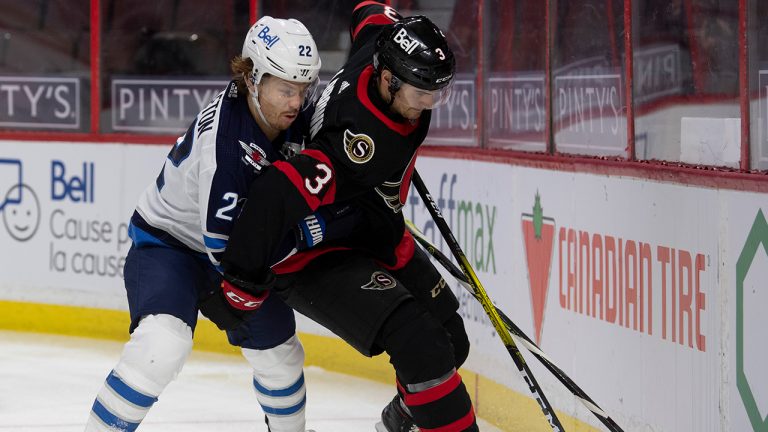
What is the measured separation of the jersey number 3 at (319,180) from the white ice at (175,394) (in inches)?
61.7

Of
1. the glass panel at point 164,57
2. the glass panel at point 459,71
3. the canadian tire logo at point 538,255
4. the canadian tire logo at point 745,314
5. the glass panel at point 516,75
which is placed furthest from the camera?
the glass panel at point 164,57

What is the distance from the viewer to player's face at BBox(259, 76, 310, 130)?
3299 millimetres

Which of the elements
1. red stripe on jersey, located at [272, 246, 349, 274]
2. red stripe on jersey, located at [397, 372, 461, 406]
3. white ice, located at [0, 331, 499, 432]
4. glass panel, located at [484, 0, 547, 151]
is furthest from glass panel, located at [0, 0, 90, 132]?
red stripe on jersey, located at [397, 372, 461, 406]

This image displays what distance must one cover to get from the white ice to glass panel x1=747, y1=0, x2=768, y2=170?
5.59ft

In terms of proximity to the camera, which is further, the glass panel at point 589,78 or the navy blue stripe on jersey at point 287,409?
→ the glass panel at point 589,78

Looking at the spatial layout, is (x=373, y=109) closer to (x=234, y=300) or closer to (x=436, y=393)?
(x=234, y=300)

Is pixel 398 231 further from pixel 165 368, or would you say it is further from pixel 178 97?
pixel 178 97

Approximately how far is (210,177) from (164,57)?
340 cm

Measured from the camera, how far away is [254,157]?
10.8 ft

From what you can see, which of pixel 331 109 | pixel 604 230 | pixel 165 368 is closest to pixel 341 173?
pixel 331 109

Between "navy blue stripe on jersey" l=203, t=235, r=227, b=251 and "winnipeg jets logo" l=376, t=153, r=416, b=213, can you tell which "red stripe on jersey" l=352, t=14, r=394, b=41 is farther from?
"navy blue stripe on jersey" l=203, t=235, r=227, b=251

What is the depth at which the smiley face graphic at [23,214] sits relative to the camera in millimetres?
6449

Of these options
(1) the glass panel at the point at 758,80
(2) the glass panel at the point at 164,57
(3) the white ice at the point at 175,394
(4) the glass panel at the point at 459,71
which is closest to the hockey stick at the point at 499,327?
(1) the glass panel at the point at 758,80

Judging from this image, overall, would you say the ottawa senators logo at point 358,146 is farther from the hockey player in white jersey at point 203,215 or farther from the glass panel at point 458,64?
the glass panel at point 458,64
